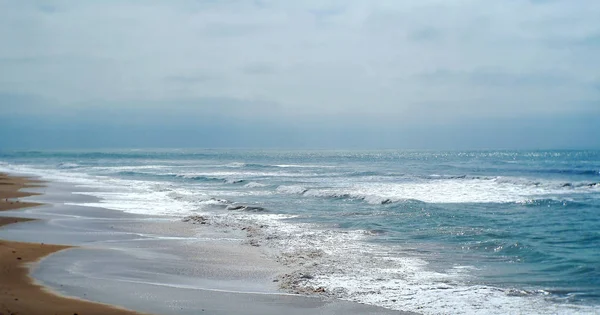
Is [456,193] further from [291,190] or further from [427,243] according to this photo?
[427,243]

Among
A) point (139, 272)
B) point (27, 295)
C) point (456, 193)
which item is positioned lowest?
point (456, 193)

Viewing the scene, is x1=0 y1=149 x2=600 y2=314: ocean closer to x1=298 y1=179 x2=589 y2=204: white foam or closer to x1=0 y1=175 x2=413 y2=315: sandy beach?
x1=298 y1=179 x2=589 y2=204: white foam

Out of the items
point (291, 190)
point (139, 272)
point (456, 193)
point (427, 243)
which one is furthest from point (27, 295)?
point (456, 193)

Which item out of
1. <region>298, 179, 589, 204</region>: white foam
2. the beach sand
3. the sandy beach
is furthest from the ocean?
the beach sand

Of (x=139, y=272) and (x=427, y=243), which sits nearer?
(x=139, y=272)

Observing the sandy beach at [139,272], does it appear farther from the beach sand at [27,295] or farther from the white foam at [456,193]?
the white foam at [456,193]

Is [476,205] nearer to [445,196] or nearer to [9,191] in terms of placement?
[445,196]

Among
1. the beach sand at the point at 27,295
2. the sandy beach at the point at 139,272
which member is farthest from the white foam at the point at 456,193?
the beach sand at the point at 27,295

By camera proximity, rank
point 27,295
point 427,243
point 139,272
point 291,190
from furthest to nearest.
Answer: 1. point 291,190
2. point 427,243
3. point 139,272
4. point 27,295

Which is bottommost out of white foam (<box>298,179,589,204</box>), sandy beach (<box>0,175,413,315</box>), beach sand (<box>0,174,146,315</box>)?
white foam (<box>298,179,589,204</box>)

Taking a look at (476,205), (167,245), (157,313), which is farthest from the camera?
(476,205)

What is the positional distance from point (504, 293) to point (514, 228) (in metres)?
7.36

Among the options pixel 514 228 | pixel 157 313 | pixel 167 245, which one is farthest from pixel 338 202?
pixel 157 313

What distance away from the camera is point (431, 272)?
10.1 m
